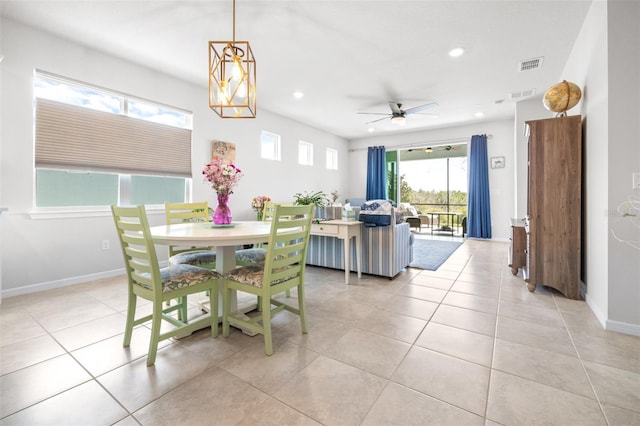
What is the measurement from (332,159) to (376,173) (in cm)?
137

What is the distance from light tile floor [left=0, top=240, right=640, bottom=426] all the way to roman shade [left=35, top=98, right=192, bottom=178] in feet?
5.33

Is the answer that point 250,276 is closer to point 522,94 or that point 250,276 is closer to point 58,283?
point 58,283

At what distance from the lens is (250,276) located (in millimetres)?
1862

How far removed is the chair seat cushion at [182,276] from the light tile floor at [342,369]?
45 cm

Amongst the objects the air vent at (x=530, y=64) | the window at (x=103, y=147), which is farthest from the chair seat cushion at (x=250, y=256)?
the air vent at (x=530, y=64)

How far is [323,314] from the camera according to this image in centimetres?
238

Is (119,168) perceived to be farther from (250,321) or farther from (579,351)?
(579,351)

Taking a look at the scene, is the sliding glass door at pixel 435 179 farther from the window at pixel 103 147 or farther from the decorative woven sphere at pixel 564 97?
the window at pixel 103 147

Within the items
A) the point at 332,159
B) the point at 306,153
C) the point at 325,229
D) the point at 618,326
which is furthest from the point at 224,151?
the point at 618,326

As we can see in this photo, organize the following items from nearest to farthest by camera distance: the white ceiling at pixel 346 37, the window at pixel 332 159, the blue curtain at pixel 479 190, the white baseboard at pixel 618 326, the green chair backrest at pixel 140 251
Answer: the green chair backrest at pixel 140 251 → the white baseboard at pixel 618 326 → the white ceiling at pixel 346 37 → the blue curtain at pixel 479 190 → the window at pixel 332 159

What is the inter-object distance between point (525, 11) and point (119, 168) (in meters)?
4.82

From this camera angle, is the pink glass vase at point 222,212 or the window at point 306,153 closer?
the pink glass vase at point 222,212

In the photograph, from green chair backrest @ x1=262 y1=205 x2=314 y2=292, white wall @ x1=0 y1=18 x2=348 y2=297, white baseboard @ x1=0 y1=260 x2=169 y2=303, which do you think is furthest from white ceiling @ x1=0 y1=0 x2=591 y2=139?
white baseboard @ x1=0 y1=260 x2=169 y2=303

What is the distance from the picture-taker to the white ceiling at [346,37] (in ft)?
8.46
